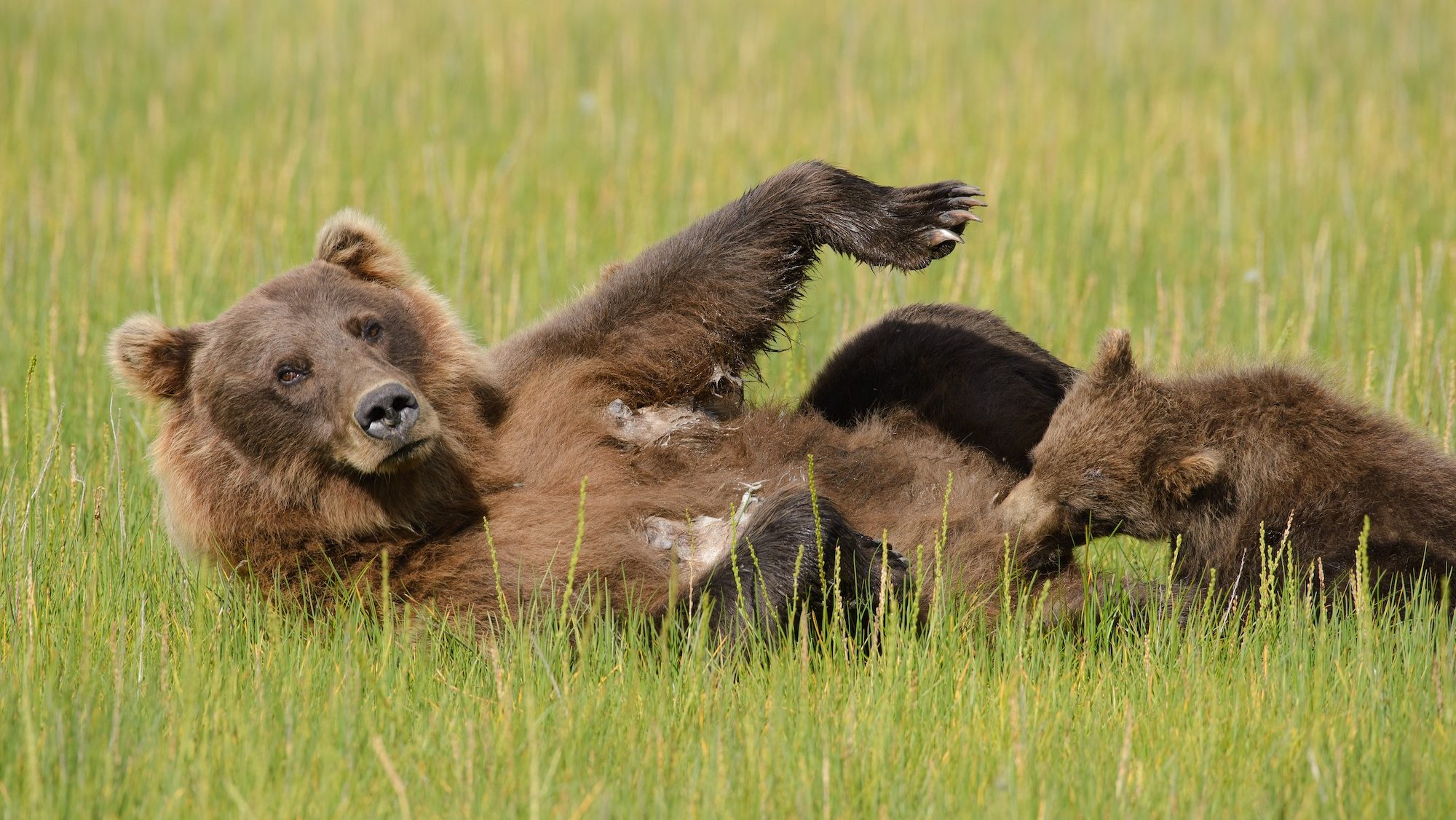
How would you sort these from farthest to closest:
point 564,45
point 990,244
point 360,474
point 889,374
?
point 564,45, point 990,244, point 889,374, point 360,474

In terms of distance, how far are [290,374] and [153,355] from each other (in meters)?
0.59

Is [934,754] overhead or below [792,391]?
below

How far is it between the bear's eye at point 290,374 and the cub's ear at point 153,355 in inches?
18.4

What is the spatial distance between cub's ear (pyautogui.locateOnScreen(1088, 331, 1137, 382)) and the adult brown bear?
0.59 metres

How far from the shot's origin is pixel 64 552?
494 cm

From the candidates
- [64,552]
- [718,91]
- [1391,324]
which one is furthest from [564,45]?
[64,552]

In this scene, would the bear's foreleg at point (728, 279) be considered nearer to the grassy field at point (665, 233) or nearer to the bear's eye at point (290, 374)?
the bear's eye at point (290, 374)

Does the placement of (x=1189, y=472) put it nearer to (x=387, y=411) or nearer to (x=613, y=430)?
(x=613, y=430)

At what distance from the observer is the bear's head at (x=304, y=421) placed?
4.52 metres

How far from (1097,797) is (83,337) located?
592 cm

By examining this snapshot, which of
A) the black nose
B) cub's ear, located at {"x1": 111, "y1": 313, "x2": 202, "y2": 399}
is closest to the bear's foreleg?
the black nose

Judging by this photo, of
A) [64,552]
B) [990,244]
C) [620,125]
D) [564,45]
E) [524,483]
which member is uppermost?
[564,45]

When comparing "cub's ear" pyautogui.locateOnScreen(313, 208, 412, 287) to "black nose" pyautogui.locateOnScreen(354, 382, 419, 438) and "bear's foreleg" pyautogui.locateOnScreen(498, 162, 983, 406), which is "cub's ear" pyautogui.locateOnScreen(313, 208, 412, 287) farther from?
"black nose" pyautogui.locateOnScreen(354, 382, 419, 438)

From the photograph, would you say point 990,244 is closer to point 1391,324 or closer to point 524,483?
point 1391,324
